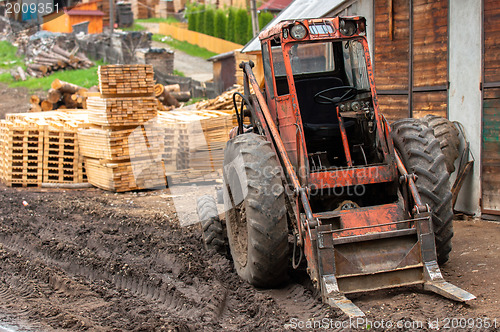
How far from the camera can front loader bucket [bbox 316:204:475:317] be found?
559 cm

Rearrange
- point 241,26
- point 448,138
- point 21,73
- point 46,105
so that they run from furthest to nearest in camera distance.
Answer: point 241,26, point 21,73, point 46,105, point 448,138

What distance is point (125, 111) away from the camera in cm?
1299

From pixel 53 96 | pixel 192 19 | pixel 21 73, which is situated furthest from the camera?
pixel 192 19

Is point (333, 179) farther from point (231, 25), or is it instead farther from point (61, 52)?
point (231, 25)

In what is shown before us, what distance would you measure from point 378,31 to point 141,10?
59.7 meters

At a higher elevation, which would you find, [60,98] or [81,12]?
[81,12]

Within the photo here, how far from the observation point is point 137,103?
42.9 feet

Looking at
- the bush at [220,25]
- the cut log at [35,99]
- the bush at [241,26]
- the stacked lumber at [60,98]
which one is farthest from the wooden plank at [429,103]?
the bush at [220,25]

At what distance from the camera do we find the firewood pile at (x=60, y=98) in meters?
22.4

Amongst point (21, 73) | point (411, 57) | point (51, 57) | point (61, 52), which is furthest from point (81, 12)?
point (411, 57)

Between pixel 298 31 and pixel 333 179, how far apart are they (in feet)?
5.42

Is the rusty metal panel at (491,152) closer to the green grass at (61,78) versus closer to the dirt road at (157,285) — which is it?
the dirt road at (157,285)

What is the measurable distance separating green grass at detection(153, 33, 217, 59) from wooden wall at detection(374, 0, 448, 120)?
118ft

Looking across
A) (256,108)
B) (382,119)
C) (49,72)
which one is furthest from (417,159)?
(49,72)
